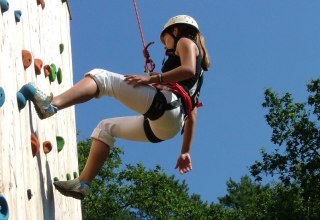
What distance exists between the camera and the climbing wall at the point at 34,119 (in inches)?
150

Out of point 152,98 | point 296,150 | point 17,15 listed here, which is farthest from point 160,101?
point 296,150

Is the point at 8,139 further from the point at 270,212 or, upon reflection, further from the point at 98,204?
the point at 98,204

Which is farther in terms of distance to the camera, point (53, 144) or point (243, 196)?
point (243, 196)

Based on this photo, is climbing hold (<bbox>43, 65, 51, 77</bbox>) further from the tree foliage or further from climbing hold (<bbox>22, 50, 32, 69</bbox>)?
the tree foliage

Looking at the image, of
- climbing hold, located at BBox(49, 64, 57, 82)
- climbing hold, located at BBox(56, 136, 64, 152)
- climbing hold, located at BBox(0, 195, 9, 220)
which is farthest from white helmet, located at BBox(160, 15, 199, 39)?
climbing hold, located at BBox(0, 195, 9, 220)

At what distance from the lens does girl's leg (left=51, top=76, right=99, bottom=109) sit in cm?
433

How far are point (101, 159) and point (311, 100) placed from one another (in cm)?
1926

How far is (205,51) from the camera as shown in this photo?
5.02 meters

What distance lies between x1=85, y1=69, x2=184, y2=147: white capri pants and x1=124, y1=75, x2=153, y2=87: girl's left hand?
0.07 feet

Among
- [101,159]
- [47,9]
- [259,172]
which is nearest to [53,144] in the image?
[101,159]

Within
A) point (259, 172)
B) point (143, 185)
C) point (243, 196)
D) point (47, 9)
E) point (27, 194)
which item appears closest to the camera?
point (27, 194)

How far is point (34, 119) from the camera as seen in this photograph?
4512 mm

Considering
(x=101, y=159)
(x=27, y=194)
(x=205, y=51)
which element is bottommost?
(x=27, y=194)

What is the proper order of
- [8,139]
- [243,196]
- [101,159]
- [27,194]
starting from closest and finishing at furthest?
[8,139]
[27,194]
[101,159]
[243,196]
